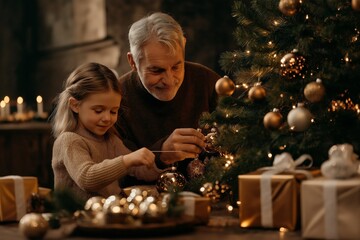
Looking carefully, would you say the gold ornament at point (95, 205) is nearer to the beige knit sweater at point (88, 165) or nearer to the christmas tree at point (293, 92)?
the beige knit sweater at point (88, 165)

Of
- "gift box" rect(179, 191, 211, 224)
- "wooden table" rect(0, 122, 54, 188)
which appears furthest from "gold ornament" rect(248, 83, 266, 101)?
"wooden table" rect(0, 122, 54, 188)

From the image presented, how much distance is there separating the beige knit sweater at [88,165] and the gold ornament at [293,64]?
1.69ft

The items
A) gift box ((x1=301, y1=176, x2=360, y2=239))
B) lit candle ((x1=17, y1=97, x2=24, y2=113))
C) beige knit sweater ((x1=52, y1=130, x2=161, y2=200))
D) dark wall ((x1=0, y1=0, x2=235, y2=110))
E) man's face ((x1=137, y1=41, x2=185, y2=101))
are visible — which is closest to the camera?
gift box ((x1=301, y1=176, x2=360, y2=239))

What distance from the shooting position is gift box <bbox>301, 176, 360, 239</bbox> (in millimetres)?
1938

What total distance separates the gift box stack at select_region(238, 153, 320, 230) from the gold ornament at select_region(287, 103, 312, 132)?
4.3 inches

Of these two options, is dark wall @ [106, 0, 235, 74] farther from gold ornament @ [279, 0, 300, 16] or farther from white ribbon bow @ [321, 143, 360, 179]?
white ribbon bow @ [321, 143, 360, 179]

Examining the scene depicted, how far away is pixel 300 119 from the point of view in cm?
224

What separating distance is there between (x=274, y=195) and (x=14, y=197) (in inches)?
29.0

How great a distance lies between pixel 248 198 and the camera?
2.14 metres

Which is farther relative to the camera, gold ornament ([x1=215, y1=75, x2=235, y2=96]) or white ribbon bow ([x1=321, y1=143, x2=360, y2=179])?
gold ornament ([x1=215, y1=75, x2=235, y2=96])

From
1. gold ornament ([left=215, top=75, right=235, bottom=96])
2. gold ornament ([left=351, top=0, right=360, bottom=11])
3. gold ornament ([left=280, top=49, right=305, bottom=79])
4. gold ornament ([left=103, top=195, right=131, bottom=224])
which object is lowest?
gold ornament ([left=103, top=195, right=131, bottom=224])

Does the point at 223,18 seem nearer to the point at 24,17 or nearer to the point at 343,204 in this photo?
the point at 24,17

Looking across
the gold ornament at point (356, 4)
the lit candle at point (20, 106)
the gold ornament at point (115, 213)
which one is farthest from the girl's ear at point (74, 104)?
the lit candle at point (20, 106)

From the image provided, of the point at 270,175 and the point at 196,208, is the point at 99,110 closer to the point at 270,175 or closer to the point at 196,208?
the point at 196,208
